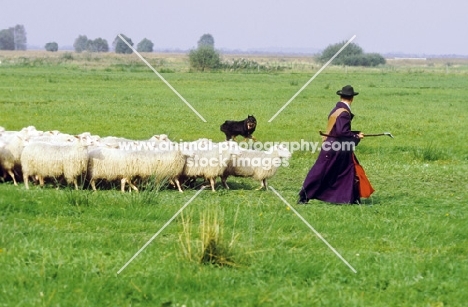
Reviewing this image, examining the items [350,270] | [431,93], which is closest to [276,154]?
[350,270]

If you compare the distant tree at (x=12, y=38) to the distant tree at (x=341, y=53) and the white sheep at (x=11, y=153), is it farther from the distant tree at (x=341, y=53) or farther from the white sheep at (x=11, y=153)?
the white sheep at (x=11, y=153)

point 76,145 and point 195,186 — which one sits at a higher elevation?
point 76,145

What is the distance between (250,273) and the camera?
7.55 meters

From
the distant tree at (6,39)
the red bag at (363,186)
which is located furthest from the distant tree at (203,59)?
the distant tree at (6,39)

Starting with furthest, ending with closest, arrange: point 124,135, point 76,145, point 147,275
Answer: point 124,135 → point 76,145 → point 147,275

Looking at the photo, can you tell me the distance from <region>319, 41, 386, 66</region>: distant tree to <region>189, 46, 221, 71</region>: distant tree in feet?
45.8

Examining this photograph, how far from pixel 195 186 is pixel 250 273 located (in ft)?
18.6

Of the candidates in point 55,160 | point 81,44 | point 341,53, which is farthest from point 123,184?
point 81,44

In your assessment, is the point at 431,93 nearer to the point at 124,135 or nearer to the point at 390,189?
the point at 124,135

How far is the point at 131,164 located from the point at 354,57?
219ft

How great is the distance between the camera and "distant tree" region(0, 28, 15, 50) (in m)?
118

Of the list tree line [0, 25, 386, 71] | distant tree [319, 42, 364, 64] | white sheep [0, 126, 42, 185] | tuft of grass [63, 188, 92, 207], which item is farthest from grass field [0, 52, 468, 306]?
distant tree [319, 42, 364, 64]

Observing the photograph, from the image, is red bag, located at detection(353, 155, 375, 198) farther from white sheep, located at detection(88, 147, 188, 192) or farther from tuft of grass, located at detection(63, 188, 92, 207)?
tuft of grass, located at detection(63, 188, 92, 207)

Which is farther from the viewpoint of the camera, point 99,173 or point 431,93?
point 431,93
